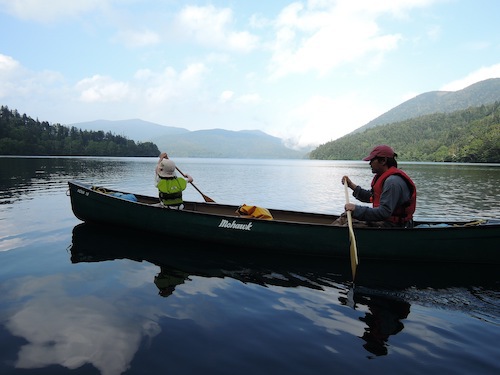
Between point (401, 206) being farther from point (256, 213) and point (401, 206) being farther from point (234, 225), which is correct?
point (234, 225)

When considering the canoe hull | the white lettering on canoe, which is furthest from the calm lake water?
the white lettering on canoe

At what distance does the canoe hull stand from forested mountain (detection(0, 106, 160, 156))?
127 m

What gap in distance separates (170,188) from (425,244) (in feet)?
23.7

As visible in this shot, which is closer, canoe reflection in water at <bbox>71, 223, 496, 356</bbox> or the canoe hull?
canoe reflection in water at <bbox>71, 223, 496, 356</bbox>

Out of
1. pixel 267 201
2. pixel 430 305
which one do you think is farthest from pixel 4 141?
pixel 430 305

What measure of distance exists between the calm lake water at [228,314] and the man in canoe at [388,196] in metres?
1.31

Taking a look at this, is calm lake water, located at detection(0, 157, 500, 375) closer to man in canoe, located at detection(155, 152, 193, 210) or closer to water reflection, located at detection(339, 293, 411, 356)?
water reflection, located at detection(339, 293, 411, 356)

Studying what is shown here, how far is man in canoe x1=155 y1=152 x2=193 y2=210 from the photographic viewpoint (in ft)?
32.9

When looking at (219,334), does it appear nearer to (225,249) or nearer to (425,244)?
(225,249)

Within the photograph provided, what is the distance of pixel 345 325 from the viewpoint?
17.7 ft

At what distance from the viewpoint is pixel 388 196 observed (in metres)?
7.18

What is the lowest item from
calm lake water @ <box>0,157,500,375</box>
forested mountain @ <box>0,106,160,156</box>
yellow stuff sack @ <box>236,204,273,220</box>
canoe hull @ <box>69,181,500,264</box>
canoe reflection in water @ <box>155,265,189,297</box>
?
canoe reflection in water @ <box>155,265,189,297</box>

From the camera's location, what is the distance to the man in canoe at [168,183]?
32.9ft

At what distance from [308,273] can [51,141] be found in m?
149
